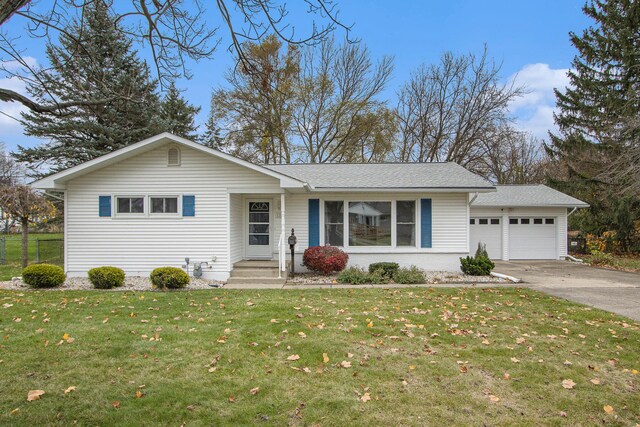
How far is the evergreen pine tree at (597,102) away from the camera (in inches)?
746

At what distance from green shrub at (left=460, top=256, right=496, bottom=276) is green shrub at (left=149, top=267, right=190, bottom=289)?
8217 millimetres

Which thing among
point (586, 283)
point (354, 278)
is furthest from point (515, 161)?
point (354, 278)

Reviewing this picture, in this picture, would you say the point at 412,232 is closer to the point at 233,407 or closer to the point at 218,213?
the point at 218,213

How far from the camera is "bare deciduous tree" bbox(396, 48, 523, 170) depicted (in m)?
25.7

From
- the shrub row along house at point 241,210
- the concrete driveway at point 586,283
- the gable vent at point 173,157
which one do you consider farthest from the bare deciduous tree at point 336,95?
the gable vent at point 173,157

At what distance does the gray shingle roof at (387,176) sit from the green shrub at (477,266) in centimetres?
232

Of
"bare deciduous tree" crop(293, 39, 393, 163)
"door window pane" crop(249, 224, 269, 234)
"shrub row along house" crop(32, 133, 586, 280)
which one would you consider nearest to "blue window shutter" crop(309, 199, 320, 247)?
"shrub row along house" crop(32, 133, 586, 280)

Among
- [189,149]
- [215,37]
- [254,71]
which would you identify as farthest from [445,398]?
[189,149]

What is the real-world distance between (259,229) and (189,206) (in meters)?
2.49

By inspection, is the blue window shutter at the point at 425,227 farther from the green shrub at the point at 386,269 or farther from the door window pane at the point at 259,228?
the door window pane at the point at 259,228

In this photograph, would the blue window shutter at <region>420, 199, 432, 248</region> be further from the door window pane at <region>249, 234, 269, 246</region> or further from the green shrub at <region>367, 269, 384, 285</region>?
the door window pane at <region>249, 234, 269, 246</region>

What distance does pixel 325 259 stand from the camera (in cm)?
1125

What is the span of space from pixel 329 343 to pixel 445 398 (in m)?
1.81

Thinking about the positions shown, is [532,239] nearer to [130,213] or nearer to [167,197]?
[167,197]
